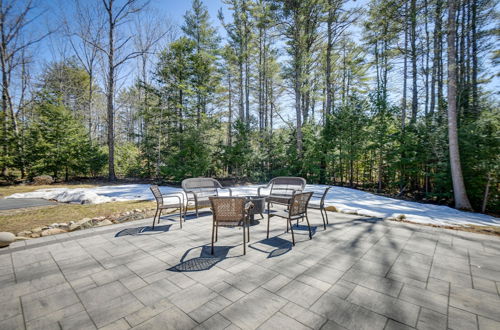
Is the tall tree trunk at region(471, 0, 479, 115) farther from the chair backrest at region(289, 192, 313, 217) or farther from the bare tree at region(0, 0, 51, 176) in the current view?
the bare tree at region(0, 0, 51, 176)

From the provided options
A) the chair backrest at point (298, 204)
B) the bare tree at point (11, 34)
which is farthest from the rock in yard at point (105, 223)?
the bare tree at point (11, 34)

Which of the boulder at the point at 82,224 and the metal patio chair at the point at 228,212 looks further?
the boulder at the point at 82,224

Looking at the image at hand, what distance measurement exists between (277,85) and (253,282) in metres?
10.6

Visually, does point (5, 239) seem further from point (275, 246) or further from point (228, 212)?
point (275, 246)

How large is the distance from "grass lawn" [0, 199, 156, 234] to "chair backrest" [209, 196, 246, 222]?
9.34 ft

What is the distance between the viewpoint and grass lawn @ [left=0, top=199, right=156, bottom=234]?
3.72 m

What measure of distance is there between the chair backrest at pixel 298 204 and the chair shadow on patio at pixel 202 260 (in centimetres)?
102

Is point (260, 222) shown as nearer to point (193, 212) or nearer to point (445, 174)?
point (193, 212)

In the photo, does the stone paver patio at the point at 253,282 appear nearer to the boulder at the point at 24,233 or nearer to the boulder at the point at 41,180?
the boulder at the point at 24,233

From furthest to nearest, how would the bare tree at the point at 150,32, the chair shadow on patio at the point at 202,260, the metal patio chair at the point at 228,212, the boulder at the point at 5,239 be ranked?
the bare tree at the point at 150,32 → the boulder at the point at 5,239 → the metal patio chair at the point at 228,212 → the chair shadow on patio at the point at 202,260

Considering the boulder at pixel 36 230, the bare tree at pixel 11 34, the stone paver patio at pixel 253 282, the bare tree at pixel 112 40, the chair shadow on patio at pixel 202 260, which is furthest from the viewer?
the bare tree at pixel 11 34

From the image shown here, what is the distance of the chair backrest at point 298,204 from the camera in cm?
284

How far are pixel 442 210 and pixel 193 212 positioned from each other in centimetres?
634

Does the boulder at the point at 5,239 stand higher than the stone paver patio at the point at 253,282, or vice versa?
the boulder at the point at 5,239
